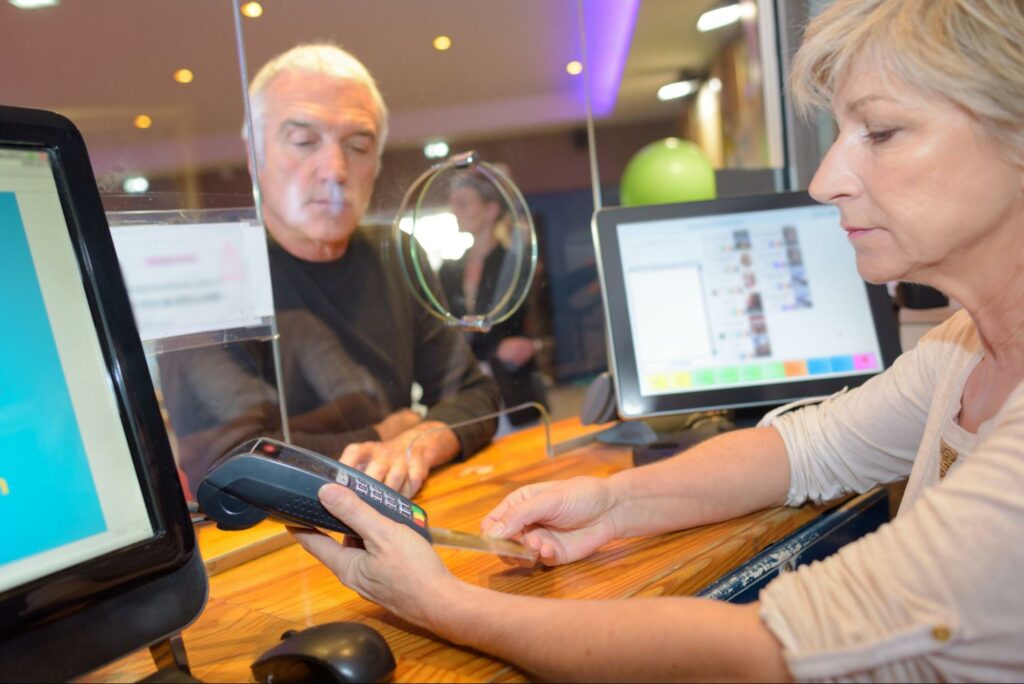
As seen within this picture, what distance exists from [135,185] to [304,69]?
40cm

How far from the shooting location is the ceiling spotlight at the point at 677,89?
2.33 metres

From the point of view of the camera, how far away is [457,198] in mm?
1472

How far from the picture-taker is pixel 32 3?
3.14 ft

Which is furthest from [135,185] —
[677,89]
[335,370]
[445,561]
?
[677,89]

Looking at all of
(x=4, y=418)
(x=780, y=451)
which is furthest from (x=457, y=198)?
(x=4, y=418)

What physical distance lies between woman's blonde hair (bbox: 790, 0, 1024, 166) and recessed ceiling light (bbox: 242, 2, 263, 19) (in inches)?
33.4

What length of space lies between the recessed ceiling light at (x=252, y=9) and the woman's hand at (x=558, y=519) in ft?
2.67

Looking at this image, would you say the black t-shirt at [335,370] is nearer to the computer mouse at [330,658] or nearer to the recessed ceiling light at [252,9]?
the recessed ceiling light at [252,9]

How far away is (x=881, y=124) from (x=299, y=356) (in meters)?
0.95

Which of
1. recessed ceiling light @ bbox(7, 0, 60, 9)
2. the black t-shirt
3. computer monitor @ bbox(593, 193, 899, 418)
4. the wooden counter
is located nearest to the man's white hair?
the black t-shirt

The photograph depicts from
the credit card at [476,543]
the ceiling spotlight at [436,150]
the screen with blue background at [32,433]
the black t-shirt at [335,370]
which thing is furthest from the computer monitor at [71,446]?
the ceiling spotlight at [436,150]

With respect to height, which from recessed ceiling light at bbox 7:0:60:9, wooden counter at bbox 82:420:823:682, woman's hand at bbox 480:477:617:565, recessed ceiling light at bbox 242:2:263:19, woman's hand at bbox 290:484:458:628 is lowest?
wooden counter at bbox 82:420:823:682

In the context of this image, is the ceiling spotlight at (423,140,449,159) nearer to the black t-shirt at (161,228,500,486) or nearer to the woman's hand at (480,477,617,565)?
the black t-shirt at (161,228,500,486)

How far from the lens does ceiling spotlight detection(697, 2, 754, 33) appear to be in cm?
214
